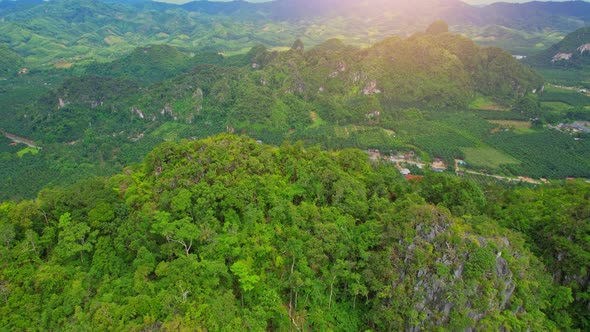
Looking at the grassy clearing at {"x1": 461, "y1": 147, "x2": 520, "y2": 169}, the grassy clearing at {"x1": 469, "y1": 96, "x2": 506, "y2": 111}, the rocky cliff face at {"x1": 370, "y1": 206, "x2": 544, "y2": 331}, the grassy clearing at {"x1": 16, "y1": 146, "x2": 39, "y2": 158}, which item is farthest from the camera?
the grassy clearing at {"x1": 469, "y1": 96, "x2": 506, "y2": 111}

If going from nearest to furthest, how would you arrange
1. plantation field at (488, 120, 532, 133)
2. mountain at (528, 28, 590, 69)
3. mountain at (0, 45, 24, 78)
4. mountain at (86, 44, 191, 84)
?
1. plantation field at (488, 120, 532, 133)
2. mountain at (86, 44, 191, 84)
3. mountain at (0, 45, 24, 78)
4. mountain at (528, 28, 590, 69)

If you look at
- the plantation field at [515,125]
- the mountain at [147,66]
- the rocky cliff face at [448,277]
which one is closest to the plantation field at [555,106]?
the plantation field at [515,125]

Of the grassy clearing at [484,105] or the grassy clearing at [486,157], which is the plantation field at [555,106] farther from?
the grassy clearing at [486,157]

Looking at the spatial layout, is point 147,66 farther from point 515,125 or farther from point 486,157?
point 515,125

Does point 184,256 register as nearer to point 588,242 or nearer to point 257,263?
point 257,263

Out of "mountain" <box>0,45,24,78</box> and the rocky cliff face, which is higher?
A: the rocky cliff face

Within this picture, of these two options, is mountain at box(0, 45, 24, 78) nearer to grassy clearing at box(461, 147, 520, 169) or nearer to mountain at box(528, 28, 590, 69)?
Result: grassy clearing at box(461, 147, 520, 169)

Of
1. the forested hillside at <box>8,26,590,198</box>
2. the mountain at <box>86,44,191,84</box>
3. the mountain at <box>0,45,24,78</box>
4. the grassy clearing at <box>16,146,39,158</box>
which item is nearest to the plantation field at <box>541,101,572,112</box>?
the forested hillside at <box>8,26,590,198</box>
